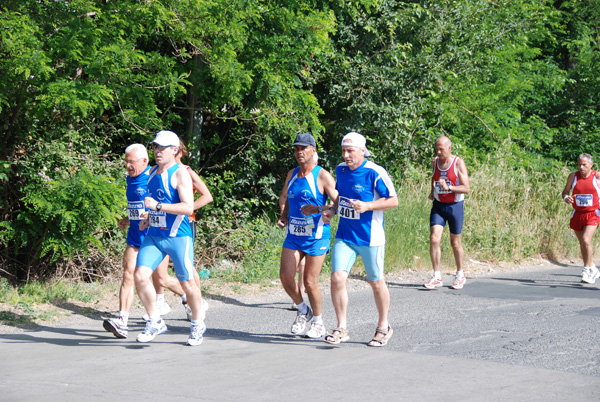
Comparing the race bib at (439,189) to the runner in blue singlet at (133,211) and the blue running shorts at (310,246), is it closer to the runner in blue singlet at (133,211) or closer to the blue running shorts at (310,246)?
the blue running shorts at (310,246)

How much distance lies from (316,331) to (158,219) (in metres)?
1.94

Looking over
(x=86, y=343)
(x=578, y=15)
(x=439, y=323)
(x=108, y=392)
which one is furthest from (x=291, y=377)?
(x=578, y=15)

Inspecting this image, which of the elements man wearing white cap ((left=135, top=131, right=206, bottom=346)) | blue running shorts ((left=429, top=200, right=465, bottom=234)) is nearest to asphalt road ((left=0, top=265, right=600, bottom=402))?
man wearing white cap ((left=135, top=131, right=206, bottom=346))

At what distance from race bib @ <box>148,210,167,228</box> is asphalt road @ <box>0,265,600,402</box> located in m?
1.15

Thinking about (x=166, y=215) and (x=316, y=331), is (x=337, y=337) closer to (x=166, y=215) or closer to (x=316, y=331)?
(x=316, y=331)

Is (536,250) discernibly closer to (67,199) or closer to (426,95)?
(426,95)

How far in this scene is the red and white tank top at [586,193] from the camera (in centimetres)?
1171

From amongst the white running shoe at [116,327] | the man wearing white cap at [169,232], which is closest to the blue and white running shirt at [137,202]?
the man wearing white cap at [169,232]

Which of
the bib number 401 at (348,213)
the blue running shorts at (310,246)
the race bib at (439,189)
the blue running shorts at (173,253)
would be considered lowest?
the blue running shorts at (173,253)

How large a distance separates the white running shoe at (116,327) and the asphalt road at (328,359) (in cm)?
10

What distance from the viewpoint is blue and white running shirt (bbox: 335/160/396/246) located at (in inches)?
269

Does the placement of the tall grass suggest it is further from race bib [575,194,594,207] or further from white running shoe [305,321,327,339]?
white running shoe [305,321,327,339]

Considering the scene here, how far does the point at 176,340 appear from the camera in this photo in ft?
23.2

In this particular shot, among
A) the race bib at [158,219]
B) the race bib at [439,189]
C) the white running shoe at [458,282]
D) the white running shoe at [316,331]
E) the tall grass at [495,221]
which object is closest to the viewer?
the race bib at [158,219]
